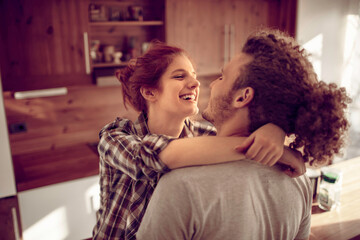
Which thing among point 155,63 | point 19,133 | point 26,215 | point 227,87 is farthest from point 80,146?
point 227,87

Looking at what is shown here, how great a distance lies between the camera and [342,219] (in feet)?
Result: 4.95

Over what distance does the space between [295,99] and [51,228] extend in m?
2.19

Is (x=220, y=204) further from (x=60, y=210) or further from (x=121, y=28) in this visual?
(x=121, y=28)

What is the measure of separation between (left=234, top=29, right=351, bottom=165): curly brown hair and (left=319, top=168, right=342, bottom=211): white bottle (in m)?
0.64

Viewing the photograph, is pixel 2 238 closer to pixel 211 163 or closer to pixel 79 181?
pixel 79 181

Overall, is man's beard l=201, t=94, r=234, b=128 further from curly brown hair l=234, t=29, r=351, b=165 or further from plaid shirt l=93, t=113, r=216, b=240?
plaid shirt l=93, t=113, r=216, b=240

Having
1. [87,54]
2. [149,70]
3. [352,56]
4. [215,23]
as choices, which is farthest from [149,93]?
[352,56]

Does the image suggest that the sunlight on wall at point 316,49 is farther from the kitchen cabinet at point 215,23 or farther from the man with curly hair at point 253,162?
the man with curly hair at point 253,162

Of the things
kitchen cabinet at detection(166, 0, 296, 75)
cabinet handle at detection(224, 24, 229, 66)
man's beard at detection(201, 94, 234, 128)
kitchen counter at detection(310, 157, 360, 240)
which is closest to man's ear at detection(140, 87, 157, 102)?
man's beard at detection(201, 94, 234, 128)

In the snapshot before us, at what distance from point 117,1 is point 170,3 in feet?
1.64

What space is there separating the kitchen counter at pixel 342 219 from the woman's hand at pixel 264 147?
0.67 meters

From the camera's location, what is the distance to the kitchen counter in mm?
1394

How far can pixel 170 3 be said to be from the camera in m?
2.89

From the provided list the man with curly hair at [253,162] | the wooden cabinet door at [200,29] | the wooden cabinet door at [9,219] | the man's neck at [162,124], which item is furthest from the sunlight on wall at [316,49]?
the wooden cabinet door at [9,219]
